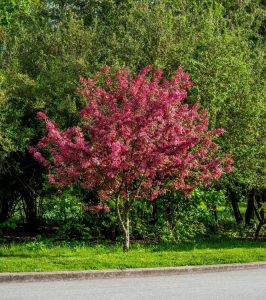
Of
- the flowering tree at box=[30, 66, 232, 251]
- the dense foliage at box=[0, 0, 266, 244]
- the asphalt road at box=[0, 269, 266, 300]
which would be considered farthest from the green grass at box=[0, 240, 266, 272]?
the dense foliage at box=[0, 0, 266, 244]

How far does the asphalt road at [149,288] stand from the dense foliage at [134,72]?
6.54m

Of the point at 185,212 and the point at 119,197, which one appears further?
the point at 185,212

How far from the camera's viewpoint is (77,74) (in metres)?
18.2

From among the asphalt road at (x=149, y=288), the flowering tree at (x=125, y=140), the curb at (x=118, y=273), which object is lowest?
the asphalt road at (x=149, y=288)

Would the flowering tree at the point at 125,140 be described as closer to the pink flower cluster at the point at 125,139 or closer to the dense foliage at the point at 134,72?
the pink flower cluster at the point at 125,139

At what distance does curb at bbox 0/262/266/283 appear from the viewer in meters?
10.6

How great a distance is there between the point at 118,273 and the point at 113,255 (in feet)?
6.61

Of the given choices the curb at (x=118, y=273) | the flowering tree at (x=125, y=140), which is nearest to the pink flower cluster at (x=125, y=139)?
the flowering tree at (x=125, y=140)

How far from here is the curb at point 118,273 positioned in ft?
34.9

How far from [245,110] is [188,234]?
4.13 meters

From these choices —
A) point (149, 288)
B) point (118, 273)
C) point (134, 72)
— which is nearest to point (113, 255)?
point (118, 273)

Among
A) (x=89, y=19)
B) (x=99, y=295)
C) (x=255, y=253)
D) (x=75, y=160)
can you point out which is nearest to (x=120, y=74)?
(x=75, y=160)

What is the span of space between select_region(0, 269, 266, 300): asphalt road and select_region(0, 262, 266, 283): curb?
0.28 m

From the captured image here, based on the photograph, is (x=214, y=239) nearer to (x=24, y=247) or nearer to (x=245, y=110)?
(x=245, y=110)
